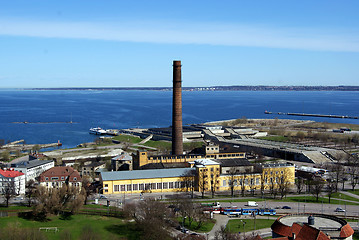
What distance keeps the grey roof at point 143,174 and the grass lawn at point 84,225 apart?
10.6 meters

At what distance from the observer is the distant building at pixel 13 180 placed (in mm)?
49156

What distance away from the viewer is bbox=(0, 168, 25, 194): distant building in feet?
161

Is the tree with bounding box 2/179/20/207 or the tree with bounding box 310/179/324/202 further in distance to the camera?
the tree with bounding box 2/179/20/207

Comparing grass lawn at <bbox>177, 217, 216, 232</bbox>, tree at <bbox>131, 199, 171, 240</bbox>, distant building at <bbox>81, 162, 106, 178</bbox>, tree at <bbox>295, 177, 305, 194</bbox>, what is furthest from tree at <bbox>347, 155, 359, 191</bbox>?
distant building at <bbox>81, 162, 106, 178</bbox>

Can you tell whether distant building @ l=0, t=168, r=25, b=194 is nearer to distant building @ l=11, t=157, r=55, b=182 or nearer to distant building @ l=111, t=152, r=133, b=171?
distant building @ l=11, t=157, r=55, b=182

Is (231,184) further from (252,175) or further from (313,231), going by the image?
(313,231)

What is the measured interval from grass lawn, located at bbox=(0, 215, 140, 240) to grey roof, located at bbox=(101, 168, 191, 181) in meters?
10.6

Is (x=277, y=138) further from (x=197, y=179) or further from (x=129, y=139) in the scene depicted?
(x=197, y=179)

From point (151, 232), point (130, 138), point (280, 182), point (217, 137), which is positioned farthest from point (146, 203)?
point (130, 138)

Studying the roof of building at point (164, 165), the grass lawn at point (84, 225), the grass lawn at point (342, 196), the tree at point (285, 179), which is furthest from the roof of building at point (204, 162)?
the grass lawn at point (84, 225)

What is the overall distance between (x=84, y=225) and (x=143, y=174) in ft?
50.2

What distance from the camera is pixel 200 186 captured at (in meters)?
51.8

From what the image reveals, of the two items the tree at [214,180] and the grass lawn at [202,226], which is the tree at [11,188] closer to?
the grass lawn at [202,226]

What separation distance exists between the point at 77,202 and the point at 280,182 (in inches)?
1066
